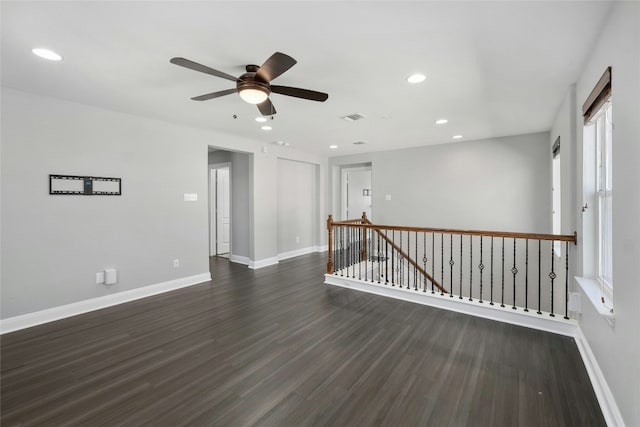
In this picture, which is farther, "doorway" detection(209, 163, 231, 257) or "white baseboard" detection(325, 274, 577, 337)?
"doorway" detection(209, 163, 231, 257)

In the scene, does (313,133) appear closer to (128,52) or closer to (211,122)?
(211,122)

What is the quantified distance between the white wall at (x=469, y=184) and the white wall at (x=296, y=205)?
159 centimetres

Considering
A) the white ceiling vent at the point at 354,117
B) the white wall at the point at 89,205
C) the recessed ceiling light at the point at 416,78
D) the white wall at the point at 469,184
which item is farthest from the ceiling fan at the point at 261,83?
the white wall at the point at 469,184

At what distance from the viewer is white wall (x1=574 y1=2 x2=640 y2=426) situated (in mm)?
1403

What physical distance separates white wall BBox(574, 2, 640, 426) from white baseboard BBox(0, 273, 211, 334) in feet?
15.9

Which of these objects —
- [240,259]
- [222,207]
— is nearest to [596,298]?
[240,259]

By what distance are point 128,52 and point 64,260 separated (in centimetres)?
261

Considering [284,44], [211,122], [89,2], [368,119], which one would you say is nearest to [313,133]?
[368,119]

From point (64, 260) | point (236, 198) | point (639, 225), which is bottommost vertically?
point (64, 260)

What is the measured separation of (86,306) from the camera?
3502 mm

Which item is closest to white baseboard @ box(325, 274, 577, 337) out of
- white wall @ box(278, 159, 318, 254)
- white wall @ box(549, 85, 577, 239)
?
white wall @ box(549, 85, 577, 239)

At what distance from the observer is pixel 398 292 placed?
3.87 meters

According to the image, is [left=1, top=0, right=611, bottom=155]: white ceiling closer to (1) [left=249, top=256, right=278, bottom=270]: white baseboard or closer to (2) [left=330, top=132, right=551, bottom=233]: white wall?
(2) [left=330, top=132, right=551, bottom=233]: white wall

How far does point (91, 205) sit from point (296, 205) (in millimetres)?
4193
